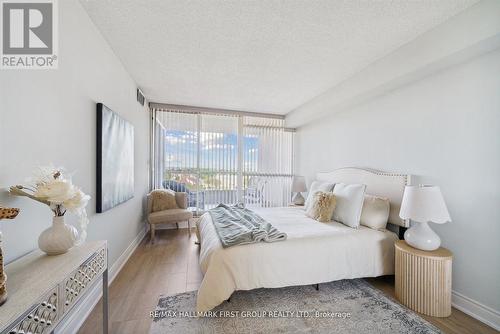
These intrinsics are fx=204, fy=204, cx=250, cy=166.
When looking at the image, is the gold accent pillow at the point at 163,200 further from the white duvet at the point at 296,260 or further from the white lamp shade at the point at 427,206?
the white lamp shade at the point at 427,206

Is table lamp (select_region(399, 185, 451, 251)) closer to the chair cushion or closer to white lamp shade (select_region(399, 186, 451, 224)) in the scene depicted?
white lamp shade (select_region(399, 186, 451, 224))

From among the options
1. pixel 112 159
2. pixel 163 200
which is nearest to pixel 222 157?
pixel 163 200

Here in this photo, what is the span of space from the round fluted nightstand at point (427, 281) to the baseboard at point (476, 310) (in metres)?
0.21

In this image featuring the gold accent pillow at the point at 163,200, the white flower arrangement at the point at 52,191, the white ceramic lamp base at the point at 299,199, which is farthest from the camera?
the white ceramic lamp base at the point at 299,199

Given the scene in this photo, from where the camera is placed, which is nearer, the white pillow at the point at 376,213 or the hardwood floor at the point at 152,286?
the hardwood floor at the point at 152,286

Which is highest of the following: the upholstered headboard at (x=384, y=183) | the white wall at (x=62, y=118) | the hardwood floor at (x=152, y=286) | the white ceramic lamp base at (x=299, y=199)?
the white wall at (x=62, y=118)

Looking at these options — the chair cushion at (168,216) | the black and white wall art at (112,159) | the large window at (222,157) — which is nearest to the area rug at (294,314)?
the black and white wall art at (112,159)

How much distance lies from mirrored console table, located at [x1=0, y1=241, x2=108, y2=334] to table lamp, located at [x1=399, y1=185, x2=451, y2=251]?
2488 millimetres

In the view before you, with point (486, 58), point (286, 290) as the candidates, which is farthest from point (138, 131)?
point (486, 58)

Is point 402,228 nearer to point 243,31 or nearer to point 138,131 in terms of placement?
point 243,31

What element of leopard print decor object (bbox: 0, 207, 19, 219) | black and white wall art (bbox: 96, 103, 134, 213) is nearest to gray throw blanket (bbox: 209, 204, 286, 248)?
black and white wall art (bbox: 96, 103, 134, 213)

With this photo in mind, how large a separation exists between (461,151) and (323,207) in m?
1.46

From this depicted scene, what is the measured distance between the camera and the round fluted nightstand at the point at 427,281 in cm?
177

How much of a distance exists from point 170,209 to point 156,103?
2.21 metres
